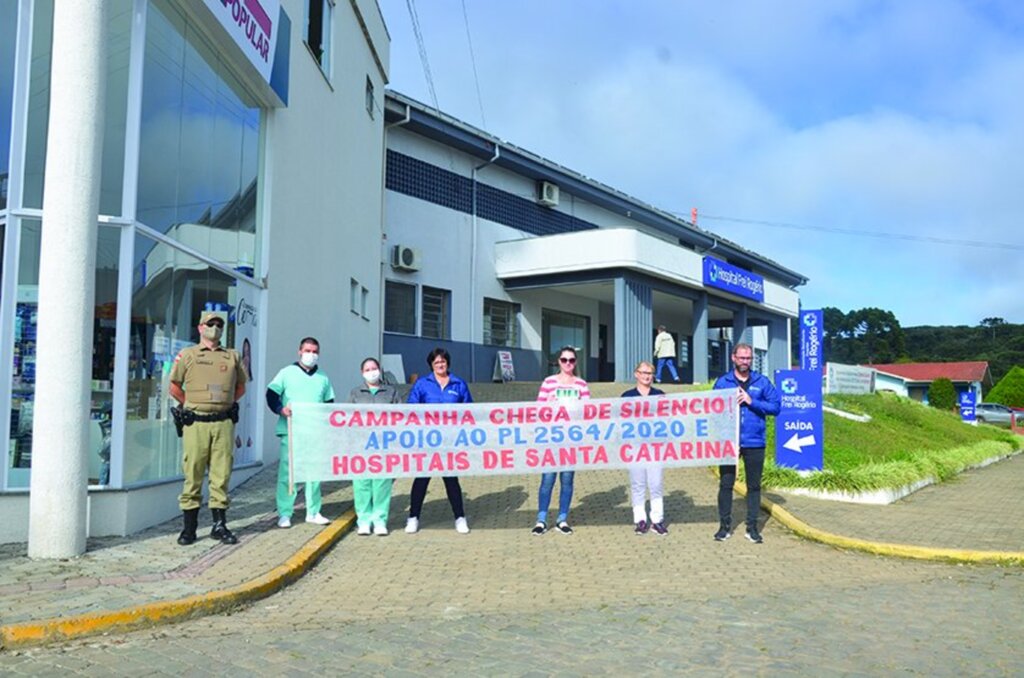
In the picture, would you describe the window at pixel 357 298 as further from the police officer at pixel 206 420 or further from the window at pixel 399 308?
the police officer at pixel 206 420

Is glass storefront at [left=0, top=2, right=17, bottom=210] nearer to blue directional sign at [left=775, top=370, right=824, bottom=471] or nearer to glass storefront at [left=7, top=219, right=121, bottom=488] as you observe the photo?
glass storefront at [left=7, top=219, right=121, bottom=488]

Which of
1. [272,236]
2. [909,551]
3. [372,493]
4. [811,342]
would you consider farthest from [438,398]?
[811,342]

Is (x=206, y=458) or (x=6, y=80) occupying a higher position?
(x=6, y=80)

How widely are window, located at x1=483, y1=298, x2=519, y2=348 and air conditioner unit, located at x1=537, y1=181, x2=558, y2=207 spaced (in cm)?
334

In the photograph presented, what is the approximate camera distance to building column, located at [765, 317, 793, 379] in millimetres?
35000

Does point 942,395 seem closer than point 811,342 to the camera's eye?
No

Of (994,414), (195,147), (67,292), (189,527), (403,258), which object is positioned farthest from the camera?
(994,414)

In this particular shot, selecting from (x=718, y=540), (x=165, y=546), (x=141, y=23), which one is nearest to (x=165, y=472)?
(x=165, y=546)

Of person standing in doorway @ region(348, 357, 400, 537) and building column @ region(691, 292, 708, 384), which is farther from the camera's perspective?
building column @ region(691, 292, 708, 384)

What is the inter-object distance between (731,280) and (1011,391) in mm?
37583

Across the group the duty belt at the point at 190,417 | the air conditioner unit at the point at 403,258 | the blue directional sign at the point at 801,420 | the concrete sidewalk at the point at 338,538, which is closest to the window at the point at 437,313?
the air conditioner unit at the point at 403,258

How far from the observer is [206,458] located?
7.36 metres

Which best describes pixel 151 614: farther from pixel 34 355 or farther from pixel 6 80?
pixel 6 80

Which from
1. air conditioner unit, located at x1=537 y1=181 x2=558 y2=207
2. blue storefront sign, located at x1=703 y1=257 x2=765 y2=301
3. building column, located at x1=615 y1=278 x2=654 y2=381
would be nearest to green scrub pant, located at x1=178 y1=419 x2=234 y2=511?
building column, located at x1=615 y1=278 x2=654 y2=381
